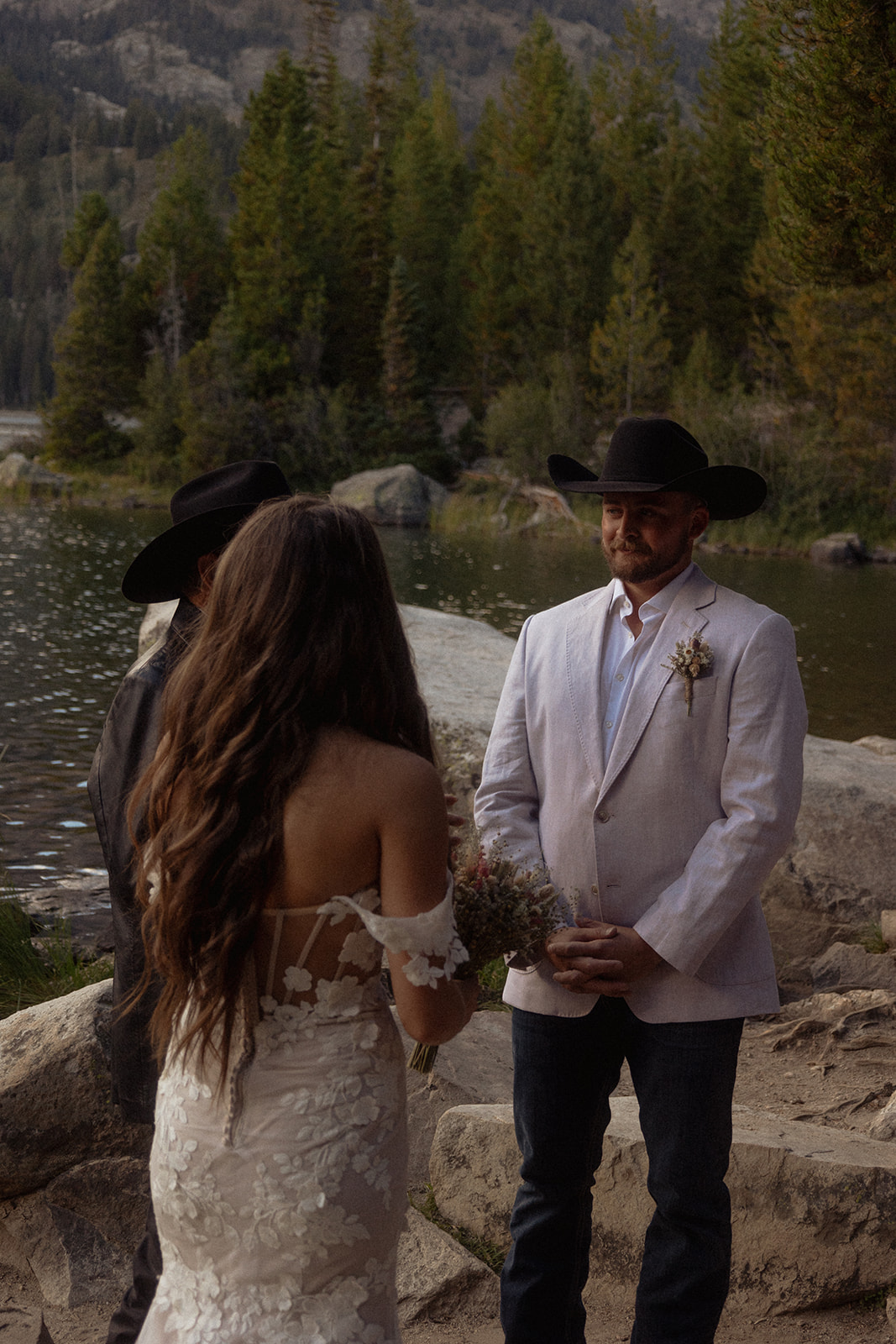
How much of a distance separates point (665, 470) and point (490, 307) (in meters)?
43.8

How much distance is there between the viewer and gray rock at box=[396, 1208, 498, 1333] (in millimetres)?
2945

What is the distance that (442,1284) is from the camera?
297 centimetres

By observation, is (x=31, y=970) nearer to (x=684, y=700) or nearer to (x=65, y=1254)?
(x=65, y=1254)

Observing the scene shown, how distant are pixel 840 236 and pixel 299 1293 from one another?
21.4 ft

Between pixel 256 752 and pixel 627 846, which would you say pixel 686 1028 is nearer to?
pixel 627 846

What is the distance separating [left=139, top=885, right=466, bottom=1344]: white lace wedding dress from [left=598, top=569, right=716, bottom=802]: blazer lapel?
772 mm

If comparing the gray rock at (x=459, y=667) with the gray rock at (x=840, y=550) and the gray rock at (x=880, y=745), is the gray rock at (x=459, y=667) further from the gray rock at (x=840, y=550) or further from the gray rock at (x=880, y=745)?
the gray rock at (x=840, y=550)

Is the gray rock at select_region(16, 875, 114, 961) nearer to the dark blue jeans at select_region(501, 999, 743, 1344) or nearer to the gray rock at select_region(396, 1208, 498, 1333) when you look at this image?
the gray rock at select_region(396, 1208, 498, 1333)

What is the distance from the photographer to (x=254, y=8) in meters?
197

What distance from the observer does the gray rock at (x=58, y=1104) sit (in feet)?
10.6

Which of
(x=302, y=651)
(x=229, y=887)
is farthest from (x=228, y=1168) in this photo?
(x=302, y=651)

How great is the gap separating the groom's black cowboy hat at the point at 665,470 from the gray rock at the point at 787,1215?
5.06 feet

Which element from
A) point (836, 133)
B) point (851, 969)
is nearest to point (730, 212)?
point (836, 133)

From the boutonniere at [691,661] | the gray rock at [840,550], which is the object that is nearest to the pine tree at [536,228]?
the gray rock at [840,550]
